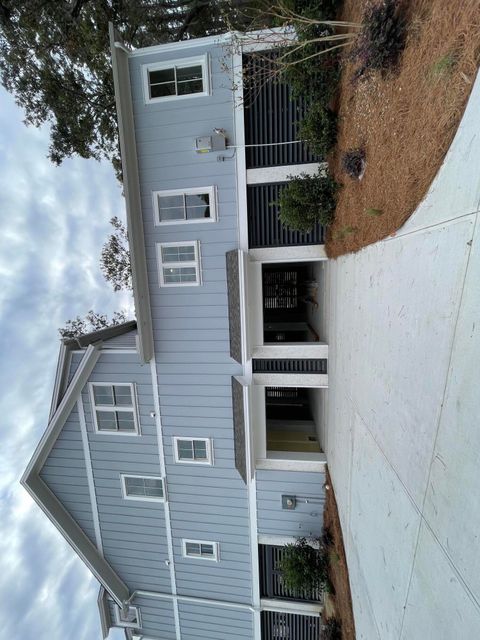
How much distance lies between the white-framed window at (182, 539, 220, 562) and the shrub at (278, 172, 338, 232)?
835 cm

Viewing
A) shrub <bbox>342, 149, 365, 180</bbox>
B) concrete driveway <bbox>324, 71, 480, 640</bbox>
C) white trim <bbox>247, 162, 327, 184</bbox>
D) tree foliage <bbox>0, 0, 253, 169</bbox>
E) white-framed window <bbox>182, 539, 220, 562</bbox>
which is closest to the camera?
concrete driveway <bbox>324, 71, 480, 640</bbox>

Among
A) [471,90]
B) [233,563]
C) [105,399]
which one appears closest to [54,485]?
[105,399]

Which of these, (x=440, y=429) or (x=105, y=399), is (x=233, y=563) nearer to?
(x=105, y=399)

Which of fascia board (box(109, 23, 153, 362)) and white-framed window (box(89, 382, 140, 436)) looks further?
white-framed window (box(89, 382, 140, 436))

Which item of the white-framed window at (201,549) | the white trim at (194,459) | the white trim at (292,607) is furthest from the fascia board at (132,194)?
the white trim at (292,607)

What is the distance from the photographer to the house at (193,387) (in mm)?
7148

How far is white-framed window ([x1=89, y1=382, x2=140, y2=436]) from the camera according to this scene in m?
8.12

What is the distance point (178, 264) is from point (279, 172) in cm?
310

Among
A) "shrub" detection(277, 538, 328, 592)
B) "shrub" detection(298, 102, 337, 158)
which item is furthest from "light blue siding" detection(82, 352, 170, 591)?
"shrub" detection(298, 102, 337, 158)

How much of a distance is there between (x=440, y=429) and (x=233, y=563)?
8238 millimetres

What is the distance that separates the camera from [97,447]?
8.38 metres

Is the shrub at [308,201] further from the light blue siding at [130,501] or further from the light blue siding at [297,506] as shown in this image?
the light blue siding at [297,506]

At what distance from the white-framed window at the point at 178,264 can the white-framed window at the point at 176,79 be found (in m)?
3.19

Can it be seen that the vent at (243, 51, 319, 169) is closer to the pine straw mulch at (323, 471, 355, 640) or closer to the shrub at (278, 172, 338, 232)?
the shrub at (278, 172, 338, 232)
